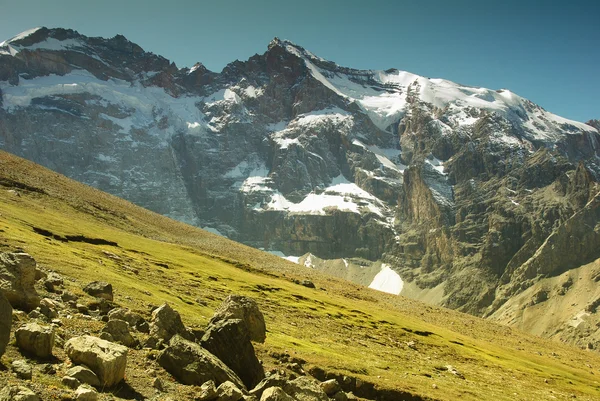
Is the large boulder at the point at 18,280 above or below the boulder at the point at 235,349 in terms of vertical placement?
above

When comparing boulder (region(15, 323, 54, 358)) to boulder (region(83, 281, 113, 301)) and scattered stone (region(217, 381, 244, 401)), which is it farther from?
boulder (region(83, 281, 113, 301))

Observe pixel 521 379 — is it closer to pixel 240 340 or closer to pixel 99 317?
pixel 240 340

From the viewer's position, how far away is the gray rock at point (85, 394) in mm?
14373

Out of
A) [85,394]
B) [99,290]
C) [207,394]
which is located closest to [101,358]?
[85,394]

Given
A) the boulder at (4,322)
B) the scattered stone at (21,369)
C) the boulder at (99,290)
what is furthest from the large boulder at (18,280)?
the boulder at (99,290)

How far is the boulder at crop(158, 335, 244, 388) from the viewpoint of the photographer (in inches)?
776

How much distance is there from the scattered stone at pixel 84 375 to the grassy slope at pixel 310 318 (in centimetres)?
1195

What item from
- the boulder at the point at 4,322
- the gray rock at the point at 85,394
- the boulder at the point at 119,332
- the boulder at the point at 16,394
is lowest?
the gray rock at the point at 85,394

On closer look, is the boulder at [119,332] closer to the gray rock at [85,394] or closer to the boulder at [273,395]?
the gray rock at [85,394]

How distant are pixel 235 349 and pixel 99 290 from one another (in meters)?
8.60

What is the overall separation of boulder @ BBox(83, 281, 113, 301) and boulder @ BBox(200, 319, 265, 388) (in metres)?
6.75

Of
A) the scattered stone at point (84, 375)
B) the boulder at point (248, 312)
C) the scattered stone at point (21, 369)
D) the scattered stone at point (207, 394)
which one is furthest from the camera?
the boulder at point (248, 312)

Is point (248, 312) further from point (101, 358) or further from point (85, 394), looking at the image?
point (85, 394)

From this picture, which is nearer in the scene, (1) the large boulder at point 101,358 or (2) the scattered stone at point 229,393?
(1) the large boulder at point 101,358
